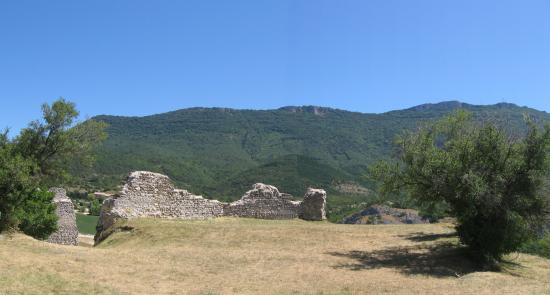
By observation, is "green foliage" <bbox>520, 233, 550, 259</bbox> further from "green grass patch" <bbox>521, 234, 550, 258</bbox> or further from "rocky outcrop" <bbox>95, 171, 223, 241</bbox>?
"rocky outcrop" <bbox>95, 171, 223, 241</bbox>

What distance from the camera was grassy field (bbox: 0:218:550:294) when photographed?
12.3 metres

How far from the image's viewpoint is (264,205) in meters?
28.6

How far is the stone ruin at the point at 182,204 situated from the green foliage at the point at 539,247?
1103 centimetres

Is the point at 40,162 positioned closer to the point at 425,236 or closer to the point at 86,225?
the point at 425,236

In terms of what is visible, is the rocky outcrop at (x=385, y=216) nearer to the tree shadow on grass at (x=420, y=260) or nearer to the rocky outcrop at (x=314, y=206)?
the rocky outcrop at (x=314, y=206)

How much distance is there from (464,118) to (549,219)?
4.43 metres

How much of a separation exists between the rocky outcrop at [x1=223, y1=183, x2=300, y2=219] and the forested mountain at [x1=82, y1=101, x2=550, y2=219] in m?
47.7

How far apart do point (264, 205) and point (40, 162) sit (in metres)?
11.9

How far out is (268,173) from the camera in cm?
9919

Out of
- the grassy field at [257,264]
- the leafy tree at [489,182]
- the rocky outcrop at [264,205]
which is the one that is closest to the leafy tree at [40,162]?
the grassy field at [257,264]

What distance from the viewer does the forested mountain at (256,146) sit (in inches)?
3669

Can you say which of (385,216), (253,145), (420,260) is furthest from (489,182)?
(253,145)

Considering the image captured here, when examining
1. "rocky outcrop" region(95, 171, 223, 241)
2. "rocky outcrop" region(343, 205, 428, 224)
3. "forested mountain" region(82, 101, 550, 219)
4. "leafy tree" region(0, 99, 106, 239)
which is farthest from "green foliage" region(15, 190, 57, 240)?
Answer: "forested mountain" region(82, 101, 550, 219)

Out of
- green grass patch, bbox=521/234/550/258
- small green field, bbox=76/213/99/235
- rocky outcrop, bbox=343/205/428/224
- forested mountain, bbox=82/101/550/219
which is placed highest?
forested mountain, bbox=82/101/550/219
